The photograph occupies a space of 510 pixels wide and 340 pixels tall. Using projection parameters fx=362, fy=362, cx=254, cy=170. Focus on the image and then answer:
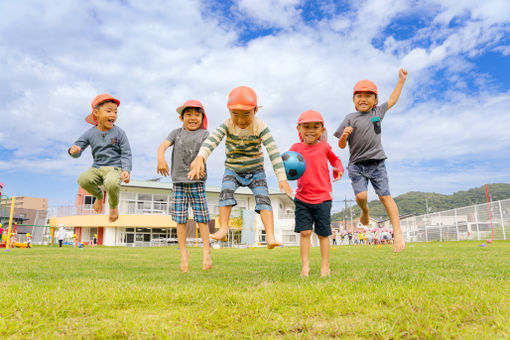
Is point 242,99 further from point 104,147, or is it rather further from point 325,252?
point 104,147

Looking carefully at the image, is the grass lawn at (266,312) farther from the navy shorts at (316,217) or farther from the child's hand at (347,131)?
the child's hand at (347,131)

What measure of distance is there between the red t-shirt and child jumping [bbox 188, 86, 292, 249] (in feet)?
1.59

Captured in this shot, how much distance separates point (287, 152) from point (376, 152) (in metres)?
1.66

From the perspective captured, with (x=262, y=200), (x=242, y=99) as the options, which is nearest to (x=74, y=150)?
(x=242, y=99)

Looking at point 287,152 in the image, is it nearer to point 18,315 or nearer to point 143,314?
point 143,314

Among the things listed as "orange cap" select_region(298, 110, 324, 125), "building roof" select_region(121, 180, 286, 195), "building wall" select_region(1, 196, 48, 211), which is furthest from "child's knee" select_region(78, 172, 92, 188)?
"building wall" select_region(1, 196, 48, 211)

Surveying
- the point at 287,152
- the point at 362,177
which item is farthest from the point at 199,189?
the point at 362,177

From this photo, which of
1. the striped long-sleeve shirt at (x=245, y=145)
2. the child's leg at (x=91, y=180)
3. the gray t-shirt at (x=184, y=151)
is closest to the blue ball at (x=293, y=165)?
the striped long-sleeve shirt at (x=245, y=145)

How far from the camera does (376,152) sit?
5.76 m

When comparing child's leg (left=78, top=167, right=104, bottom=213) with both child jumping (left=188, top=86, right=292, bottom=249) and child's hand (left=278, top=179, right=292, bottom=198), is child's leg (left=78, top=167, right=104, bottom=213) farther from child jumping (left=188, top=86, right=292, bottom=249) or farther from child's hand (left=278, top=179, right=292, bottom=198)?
child's hand (left=278, top=179, right=292, bottom=198)

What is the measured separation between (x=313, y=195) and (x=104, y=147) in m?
3.84

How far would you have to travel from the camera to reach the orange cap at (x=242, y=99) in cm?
460

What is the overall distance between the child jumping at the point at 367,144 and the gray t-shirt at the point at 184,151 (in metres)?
2.28

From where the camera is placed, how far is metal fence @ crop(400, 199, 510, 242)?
2627 centimetres
